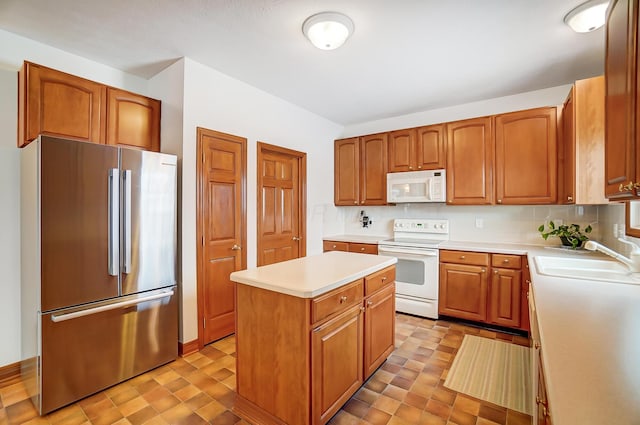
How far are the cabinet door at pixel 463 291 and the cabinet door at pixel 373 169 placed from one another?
1296 millimetres

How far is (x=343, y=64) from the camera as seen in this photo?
8.95 ft

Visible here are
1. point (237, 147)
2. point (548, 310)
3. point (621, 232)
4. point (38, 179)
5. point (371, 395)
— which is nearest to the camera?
point (548, 310)

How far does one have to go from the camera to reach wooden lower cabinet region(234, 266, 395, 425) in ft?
5.16

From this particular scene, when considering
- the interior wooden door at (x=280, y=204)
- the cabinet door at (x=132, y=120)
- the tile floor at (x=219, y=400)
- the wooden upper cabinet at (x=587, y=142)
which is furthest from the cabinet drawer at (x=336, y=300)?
the cabinet door at (x=132, y=120)

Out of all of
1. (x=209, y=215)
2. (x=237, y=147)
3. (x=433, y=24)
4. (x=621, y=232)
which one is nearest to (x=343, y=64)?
(x=433, y=24)

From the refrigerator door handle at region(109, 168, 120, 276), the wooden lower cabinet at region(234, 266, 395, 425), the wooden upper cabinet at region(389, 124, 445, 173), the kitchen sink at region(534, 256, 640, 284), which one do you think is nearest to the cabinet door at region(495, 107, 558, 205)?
the wooden upper cabinet at region(389, 124, 445, 173)

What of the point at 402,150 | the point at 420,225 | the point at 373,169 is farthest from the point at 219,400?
the point at 402,150

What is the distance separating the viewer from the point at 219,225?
2916 millimetres

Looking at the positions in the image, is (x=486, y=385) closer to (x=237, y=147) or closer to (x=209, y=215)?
(x=209, y=215)

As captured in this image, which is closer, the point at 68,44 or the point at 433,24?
the point at 433,24

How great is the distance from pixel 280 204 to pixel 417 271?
187 centimetres

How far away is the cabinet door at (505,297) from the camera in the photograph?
9.76 feet

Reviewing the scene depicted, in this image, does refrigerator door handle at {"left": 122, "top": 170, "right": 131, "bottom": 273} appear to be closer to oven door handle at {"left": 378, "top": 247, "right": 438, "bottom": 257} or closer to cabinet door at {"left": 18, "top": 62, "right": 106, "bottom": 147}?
cabinet door at {"left": 18, "top": 62, "right": 106, "bottom": 147}

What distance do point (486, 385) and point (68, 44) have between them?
4.24 metres
